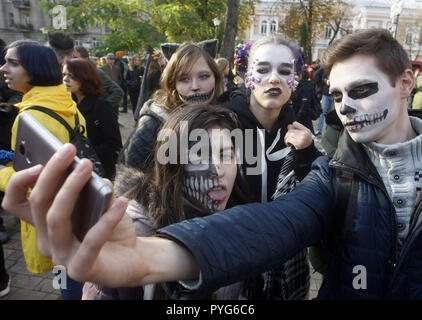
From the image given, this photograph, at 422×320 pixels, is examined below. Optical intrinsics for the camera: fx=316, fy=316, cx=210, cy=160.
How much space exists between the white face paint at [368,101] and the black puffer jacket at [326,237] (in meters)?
0.09

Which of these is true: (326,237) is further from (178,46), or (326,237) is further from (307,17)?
(307,17)

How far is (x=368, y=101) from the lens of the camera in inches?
51.1

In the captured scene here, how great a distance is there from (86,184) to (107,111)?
116 inches

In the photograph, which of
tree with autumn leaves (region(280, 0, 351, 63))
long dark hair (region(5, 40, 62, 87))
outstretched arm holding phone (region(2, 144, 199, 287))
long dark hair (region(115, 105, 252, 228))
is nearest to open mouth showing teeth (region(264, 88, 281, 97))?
long dark hair (region(115, 105, 252, 228))

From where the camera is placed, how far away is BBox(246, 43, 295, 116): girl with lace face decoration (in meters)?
2.03

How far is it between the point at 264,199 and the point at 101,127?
2238mm

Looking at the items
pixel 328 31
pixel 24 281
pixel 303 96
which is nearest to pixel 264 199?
pixel 24 281

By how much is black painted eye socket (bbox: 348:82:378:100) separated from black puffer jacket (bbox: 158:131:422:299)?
7.5 inches

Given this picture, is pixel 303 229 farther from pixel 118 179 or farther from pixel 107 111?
pixel 107 111

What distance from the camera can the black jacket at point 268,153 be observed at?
68.4 inches

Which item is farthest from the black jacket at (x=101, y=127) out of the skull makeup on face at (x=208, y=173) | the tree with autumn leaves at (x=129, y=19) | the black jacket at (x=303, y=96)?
the tree with autumn leaves at (x=129, y=19)
